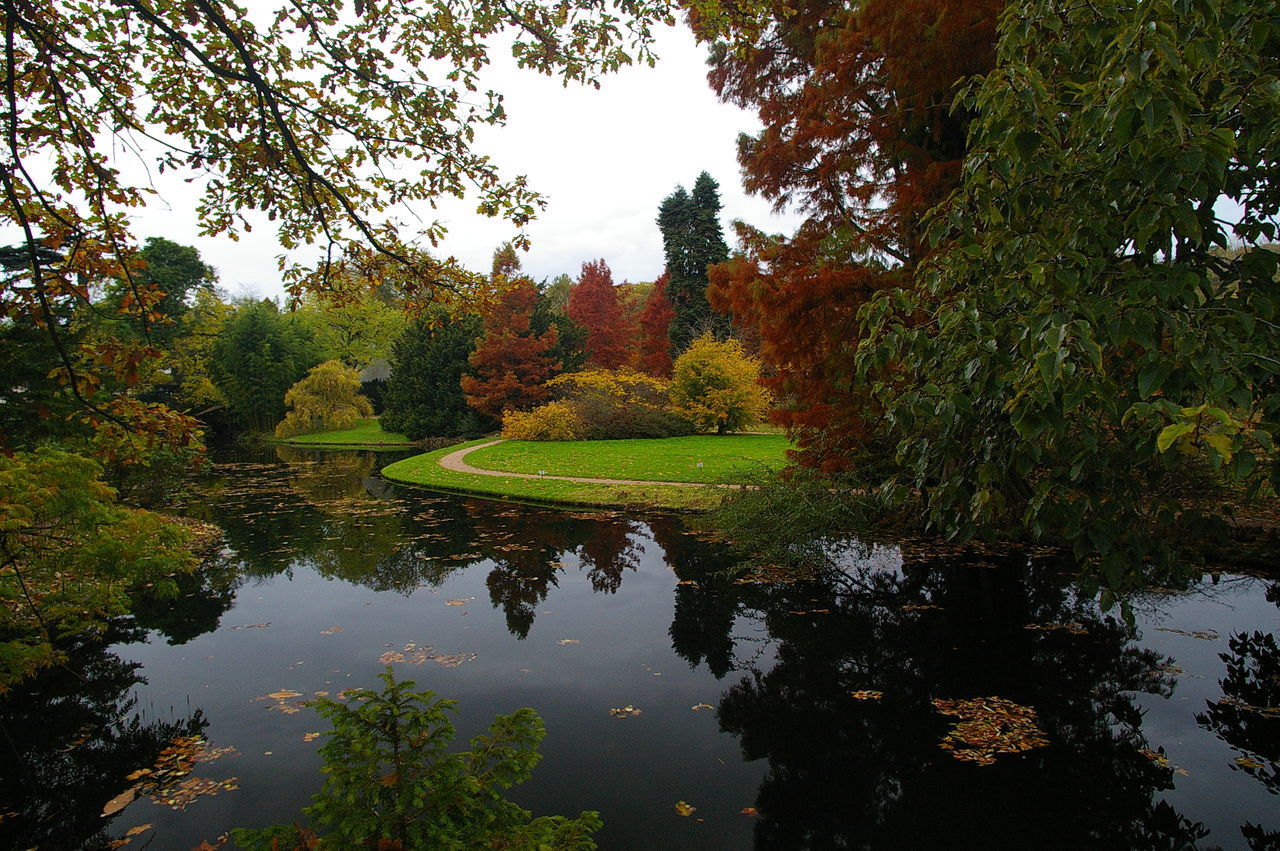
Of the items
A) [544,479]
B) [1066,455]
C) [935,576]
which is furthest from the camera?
[544,479]

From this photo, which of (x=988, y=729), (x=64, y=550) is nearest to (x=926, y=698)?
(x=988, y=729)

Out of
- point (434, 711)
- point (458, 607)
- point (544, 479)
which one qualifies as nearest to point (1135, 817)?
point (434, 711)

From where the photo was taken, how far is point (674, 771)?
3881 mm

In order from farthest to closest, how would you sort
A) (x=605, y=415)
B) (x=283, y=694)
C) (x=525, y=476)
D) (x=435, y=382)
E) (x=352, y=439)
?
(x=352, y=439), (x=435, y=382), (x=605, y=415), (x=525, y=476), (x=283, y=694)

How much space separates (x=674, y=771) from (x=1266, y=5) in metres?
4.23

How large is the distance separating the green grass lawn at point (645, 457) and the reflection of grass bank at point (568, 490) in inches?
19.5

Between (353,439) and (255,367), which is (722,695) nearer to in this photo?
(353,439)

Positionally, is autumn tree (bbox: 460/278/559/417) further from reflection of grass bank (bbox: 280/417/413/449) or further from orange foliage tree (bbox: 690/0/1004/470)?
orange foliage tree (bbox: 690/0/1004/470)

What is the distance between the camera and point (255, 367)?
114 ft

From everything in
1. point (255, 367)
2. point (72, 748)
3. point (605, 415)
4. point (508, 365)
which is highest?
point (255, 367)

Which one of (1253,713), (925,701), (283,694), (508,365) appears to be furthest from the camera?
(508,365)

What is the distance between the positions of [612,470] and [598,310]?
2268 centimetres

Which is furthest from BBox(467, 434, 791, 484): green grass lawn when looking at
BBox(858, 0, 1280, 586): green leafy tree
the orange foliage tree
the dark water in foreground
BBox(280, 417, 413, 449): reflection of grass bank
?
BBox(280, 417, 413, 449): reflection of grass bank

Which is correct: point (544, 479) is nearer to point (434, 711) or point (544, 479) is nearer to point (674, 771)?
point (674, 771)
